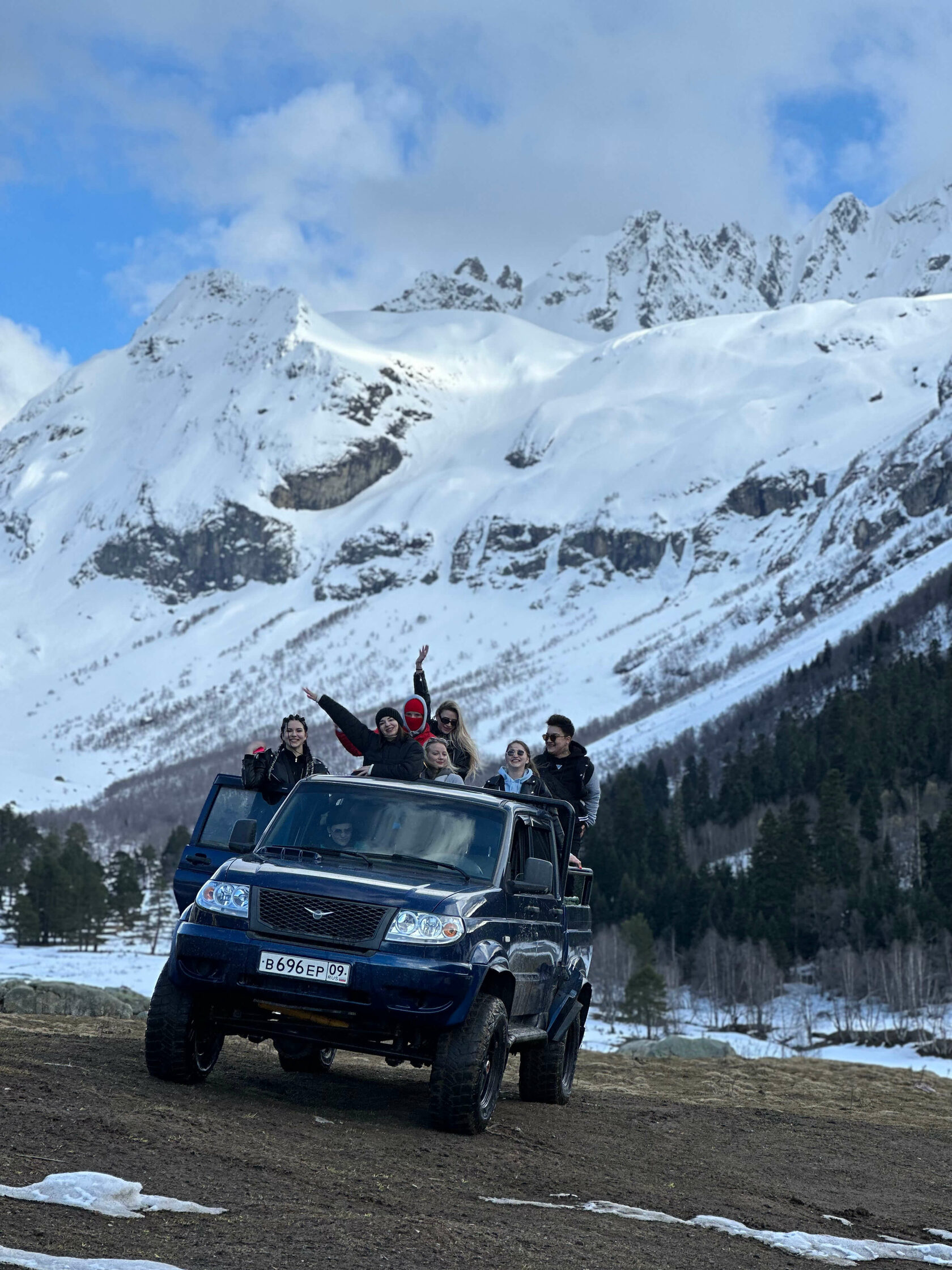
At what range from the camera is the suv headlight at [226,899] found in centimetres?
1026

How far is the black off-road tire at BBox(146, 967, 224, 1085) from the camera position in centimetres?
1048

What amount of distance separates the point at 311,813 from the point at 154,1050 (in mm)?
2145

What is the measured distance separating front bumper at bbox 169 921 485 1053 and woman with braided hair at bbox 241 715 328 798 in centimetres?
393

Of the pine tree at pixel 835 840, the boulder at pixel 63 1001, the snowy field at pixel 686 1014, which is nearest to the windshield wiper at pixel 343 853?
the boulder at pixel 63 1001

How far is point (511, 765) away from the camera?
14.2 meters

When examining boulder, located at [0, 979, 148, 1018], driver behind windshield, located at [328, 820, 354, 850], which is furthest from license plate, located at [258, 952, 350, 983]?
boulder, located at [0, 979, 148, 1018]

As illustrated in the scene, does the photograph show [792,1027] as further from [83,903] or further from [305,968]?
[305,968]

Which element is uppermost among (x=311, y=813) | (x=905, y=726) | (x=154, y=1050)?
(x=905, y=726)

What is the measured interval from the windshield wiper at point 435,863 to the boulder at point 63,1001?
30.7ft

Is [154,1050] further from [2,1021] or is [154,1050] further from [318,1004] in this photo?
[2,1021]

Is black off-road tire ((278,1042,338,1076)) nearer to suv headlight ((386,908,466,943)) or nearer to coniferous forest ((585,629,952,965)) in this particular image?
suv headlight ((386,908,466,943))

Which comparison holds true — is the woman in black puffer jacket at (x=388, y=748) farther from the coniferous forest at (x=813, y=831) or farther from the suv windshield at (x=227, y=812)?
the coniferous forest at (x=813, y=831)

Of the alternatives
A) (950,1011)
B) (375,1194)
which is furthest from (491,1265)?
(950,1011)

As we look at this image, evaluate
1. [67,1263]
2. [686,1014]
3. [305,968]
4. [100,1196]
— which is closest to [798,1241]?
[305,968]
